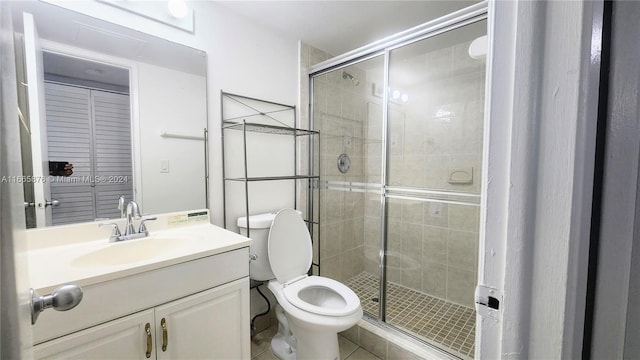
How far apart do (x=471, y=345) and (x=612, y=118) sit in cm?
181

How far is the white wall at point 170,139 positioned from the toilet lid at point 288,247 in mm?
489

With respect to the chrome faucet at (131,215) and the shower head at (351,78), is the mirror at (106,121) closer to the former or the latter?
the chrome faucet at (131,215)

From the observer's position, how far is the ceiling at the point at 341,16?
1.60m

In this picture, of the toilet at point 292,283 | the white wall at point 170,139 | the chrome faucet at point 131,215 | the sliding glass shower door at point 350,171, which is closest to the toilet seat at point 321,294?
the toilet at point 292,283

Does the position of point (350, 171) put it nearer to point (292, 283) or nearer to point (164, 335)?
point (292, 283)

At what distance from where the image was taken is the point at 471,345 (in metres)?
1.65

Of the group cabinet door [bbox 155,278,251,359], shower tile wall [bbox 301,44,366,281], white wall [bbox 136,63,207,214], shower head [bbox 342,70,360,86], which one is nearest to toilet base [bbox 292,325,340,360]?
cabinet door [bbox 155,278,251,359]

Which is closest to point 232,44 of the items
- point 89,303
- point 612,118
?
point 89,303

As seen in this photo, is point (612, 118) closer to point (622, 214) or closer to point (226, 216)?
point (622, 214)

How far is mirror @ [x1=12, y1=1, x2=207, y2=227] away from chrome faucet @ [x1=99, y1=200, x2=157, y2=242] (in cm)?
6

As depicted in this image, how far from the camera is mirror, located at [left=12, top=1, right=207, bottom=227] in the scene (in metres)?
1.13

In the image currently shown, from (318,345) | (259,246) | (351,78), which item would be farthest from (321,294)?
(351,78)

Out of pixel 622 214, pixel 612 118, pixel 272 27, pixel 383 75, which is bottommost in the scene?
pixel 622 214

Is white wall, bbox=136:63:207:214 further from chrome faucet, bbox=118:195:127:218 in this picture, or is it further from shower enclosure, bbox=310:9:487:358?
shower enclosure, bbox=310:9:487:358
